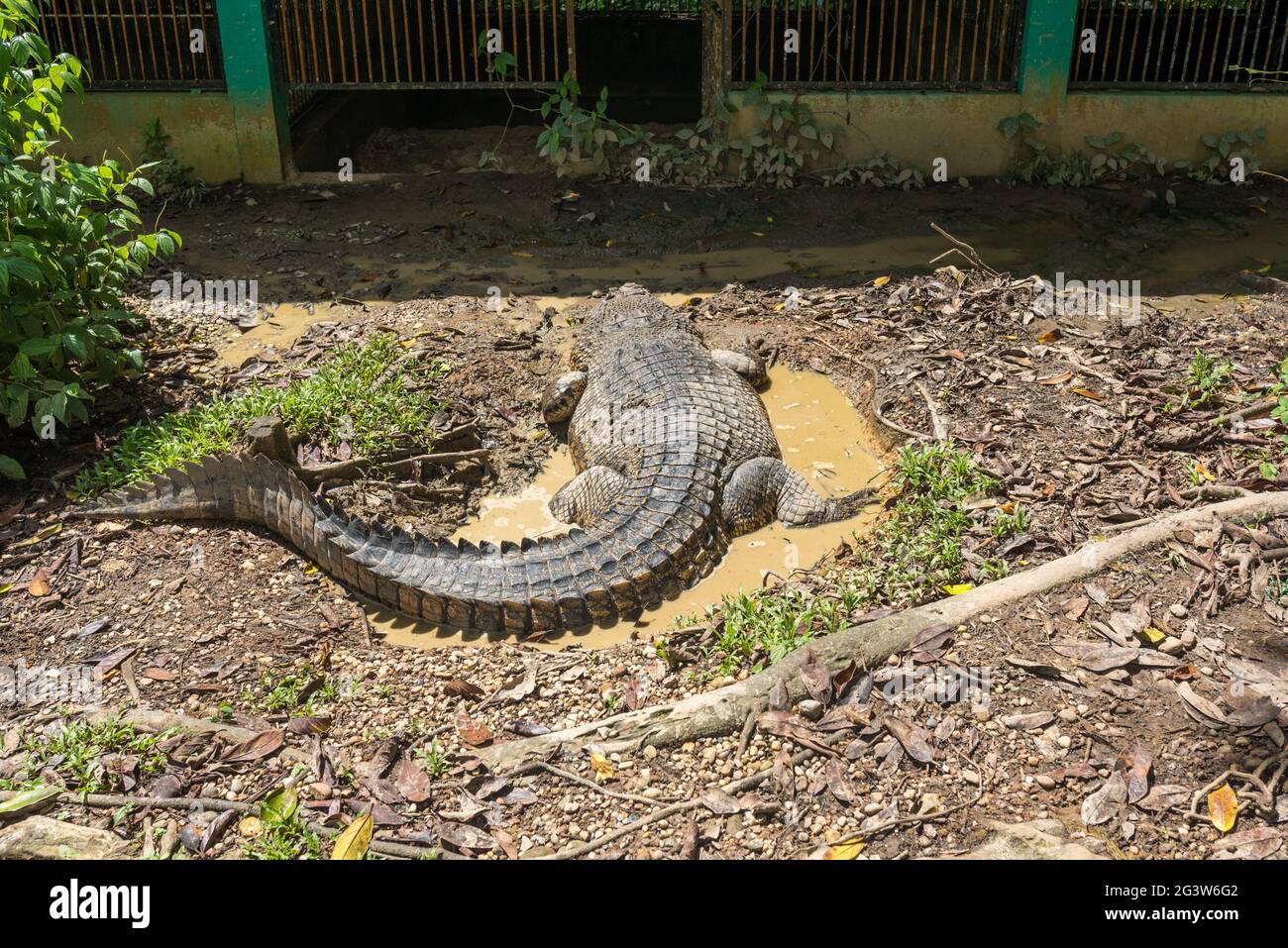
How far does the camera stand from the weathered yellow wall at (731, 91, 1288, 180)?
939 cm

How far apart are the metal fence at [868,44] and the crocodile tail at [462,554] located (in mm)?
6049

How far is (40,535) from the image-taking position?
5094mm

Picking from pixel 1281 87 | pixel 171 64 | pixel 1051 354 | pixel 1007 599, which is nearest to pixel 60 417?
pixel 1007 599

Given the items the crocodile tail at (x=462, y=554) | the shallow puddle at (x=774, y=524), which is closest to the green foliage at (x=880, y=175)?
the shallow puddle at (x=774, y=524)

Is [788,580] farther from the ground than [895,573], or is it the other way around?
[895,573]

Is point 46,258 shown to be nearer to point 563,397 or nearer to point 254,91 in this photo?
point 563,397

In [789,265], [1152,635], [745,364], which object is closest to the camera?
[1152,635]

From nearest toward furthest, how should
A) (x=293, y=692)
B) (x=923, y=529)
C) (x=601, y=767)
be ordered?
(x=601, y=767) → (x=293, y=692) → (x=923, y=529)

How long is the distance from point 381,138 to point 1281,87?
890 centimetres

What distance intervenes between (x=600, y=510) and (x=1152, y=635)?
2627 mm

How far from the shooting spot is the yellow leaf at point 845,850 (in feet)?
10.5

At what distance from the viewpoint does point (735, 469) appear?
5.52m

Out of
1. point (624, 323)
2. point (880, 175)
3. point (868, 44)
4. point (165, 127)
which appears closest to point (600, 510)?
point (624, 323)

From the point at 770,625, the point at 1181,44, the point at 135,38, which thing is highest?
the point at 135,38
